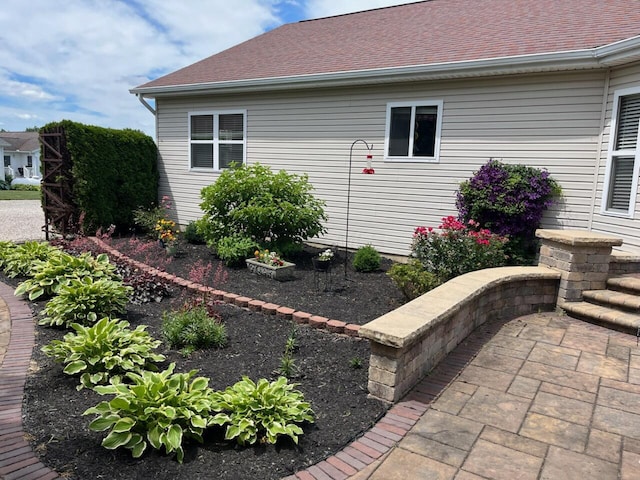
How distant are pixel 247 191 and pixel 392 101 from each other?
301cm

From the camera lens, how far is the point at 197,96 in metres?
10.2

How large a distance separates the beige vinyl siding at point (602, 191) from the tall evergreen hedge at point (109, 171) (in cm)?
918

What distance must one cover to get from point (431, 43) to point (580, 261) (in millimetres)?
5103

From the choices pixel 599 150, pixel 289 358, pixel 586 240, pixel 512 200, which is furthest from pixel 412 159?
pixel 289 358

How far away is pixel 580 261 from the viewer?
204 inches

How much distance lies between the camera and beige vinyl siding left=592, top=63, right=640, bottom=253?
5793 millimetres

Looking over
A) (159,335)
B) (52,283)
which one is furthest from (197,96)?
(159,335)

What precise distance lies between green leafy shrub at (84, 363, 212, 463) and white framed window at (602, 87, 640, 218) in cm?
599

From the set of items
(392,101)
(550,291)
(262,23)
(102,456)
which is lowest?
(102,456)

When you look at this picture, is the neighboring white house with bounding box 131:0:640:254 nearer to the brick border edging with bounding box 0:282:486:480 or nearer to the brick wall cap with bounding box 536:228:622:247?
the brick wall cap with bounding box 536:228:622:247

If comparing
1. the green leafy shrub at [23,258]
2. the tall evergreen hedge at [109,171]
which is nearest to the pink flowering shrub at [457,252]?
the green leafy shrub at [23,258]

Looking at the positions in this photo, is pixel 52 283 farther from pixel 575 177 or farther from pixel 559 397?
pixel 575 177

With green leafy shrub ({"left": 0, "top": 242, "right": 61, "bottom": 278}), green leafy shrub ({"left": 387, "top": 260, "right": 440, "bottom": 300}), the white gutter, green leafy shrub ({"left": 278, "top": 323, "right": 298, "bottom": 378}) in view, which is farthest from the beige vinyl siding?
green leafy shrub ({"left": 0, "top": 242, "right": 61, "bottom": 278})

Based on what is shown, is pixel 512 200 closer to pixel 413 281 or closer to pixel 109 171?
pixel 413 281
